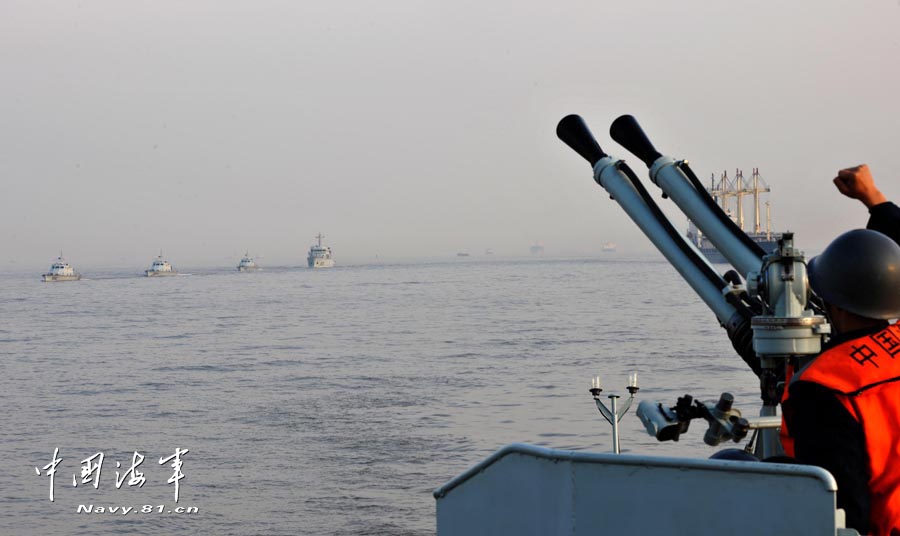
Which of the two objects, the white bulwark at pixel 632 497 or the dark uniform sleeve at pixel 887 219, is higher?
the dark uniform sleeve at pixel 887 219

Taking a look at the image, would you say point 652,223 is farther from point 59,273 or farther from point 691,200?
point 59,273

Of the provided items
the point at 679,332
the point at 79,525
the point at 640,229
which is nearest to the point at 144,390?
the point at 79,525

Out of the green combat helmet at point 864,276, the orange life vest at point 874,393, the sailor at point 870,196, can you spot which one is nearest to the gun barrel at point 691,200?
the sailor at point 870,196

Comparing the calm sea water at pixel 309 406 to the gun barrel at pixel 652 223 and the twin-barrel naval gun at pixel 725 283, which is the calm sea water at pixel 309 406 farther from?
the twin-barrel naval gun at pixel 725 283

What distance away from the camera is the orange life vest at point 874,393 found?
119 inches

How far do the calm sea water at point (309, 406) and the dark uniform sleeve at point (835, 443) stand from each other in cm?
1405

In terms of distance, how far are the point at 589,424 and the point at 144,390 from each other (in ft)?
53.6

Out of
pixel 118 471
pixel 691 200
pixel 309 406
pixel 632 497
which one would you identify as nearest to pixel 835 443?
pixel 632 497

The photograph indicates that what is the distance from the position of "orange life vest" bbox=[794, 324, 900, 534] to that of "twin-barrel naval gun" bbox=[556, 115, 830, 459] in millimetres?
904

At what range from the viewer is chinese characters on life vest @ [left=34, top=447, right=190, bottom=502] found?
21859mm

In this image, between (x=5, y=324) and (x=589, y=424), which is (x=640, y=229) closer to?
(x=589, y=424)

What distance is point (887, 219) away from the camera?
4434 mm

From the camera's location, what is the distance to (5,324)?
7650 cm

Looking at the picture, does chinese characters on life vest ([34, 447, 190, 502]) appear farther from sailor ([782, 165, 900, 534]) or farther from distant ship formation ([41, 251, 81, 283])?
distant ship formation ([41, 251, 81, 283])
